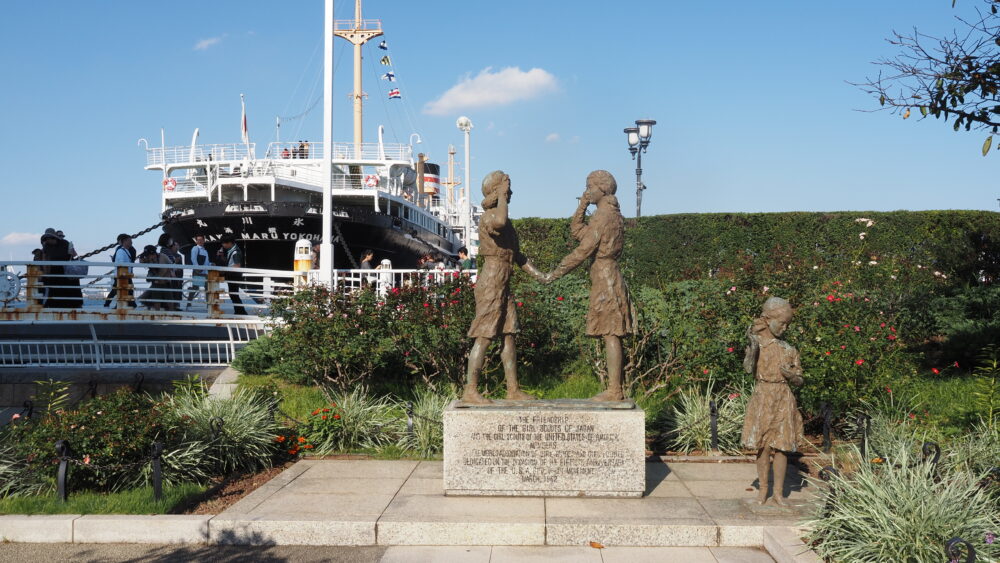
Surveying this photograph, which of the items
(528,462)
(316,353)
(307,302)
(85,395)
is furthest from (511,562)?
(85,395)

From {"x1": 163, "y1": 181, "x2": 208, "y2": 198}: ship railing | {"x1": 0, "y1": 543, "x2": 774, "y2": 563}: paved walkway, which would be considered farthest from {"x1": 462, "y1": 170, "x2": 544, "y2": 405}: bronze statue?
{"x1": 163, "y1": 181, "x2": 208, "y2": 198}: ship railing

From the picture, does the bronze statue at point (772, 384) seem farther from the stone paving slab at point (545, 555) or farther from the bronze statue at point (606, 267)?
the stone paving slab at point (545, 555)

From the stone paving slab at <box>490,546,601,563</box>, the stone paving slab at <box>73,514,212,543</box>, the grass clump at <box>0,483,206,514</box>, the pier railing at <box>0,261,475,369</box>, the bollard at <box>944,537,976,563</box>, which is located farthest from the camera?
the pier railing at <box>0,261,475,369</box>

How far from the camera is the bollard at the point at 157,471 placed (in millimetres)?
6254

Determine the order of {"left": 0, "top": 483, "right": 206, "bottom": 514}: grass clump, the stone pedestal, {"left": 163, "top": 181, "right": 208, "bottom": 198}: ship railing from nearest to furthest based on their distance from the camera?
{"left": 0, "top": 483, "right": 206, "bottom": 514}: grass clump, the stone pedestal, {"left": 163, "top": 181, "right": 208, "bottom": 198}: ship railing

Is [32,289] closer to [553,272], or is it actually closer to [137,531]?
[137,531]

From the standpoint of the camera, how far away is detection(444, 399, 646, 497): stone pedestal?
6.53m

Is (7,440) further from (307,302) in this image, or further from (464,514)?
(464,514)

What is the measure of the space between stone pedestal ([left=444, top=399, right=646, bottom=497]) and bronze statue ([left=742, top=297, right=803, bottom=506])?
1.04 m

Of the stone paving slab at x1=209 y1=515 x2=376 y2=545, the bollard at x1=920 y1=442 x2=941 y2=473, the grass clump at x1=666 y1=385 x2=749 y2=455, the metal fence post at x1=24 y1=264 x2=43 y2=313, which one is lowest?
the stone paving slab at x1=209 y1=515 x2=376 y2=545

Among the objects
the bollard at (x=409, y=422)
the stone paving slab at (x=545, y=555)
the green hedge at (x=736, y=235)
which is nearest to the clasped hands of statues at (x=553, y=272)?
the stone paving slab at (x=545, y=555)

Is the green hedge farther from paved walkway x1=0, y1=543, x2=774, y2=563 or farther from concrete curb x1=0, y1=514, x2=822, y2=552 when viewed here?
concrete curb x1=0, y1=514, x2=822, y2=552

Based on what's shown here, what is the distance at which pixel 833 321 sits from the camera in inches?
353

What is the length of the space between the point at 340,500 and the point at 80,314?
28.5ft
